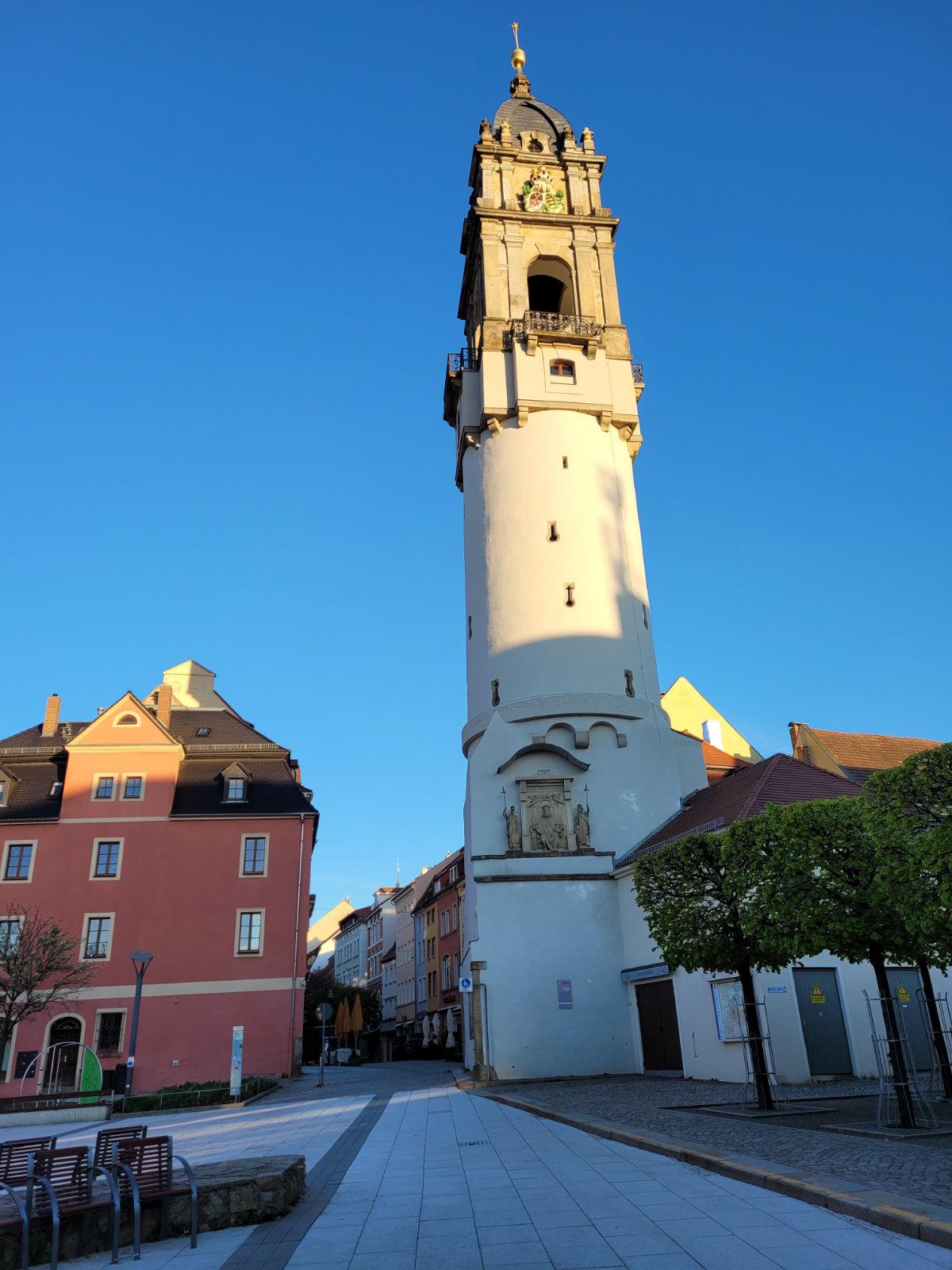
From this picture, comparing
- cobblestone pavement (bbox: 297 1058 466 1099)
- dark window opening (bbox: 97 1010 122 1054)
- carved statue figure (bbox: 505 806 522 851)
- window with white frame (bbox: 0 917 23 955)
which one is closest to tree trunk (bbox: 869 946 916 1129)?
cobblestone pavement (bbox: 297 1058 466 1099)

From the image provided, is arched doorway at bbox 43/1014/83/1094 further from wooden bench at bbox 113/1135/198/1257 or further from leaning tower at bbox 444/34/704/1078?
wooden bench at bbox 113/1135/198/1257

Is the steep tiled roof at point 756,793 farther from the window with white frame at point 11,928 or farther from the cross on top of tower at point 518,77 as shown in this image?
the cross on top of tower at point 518,77

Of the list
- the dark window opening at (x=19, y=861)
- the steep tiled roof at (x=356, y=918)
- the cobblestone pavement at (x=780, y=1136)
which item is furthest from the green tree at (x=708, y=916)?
the steep tiled roof at (x=356, y=918)

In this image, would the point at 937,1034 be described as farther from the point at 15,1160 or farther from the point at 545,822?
the point at 545,822

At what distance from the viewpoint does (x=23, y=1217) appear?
7.73 metres

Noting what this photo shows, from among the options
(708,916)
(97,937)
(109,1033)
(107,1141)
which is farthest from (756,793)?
(97,937)

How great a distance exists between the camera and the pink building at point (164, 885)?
33.5 metres

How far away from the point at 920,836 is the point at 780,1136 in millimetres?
4404

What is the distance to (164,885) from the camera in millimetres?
35969

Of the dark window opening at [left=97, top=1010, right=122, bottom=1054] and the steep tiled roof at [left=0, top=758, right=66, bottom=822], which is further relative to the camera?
the steep tiled roof at [left=0, top=758, right=66, bottom=822]

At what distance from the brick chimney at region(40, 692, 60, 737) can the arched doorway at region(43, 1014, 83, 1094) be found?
13360 millimetres

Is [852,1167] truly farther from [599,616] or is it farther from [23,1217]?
[599,616]

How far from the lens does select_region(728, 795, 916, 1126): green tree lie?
44.1ft

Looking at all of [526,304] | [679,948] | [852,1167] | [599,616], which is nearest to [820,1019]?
[679,948]
